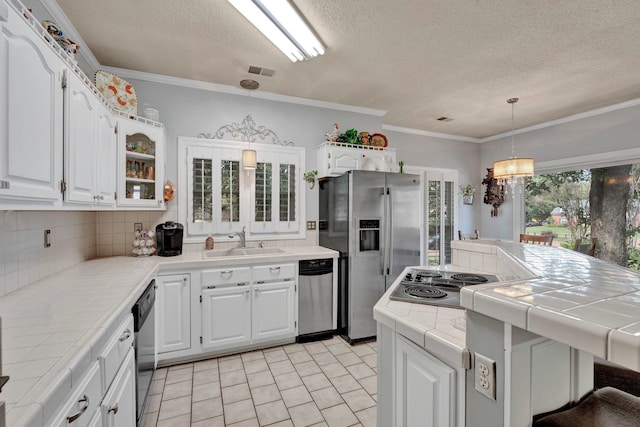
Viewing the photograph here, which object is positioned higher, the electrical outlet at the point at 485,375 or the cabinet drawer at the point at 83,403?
the electrical outlet at the point at 485,375

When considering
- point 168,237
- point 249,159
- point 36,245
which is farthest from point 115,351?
point 249,159

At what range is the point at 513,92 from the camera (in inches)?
129

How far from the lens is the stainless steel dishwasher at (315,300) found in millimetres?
2957

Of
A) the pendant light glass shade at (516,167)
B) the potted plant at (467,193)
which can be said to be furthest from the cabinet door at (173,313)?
the potted plant at (467,193)

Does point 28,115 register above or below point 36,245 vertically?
above

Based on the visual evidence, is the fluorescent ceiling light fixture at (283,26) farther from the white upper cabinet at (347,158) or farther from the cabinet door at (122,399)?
the cabinet door at (122,399)

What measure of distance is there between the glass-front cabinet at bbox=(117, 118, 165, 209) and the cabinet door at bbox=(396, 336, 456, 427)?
240cm

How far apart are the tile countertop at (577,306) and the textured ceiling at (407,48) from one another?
1.86m

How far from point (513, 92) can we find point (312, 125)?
233 centimetres

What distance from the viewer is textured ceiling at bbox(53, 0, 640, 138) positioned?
197 cm

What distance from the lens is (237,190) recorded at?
325cm

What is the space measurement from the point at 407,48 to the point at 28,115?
2486 millimetres

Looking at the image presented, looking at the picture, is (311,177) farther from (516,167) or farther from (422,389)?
(422,389)

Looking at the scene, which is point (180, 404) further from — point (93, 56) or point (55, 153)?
point (93, 56)
